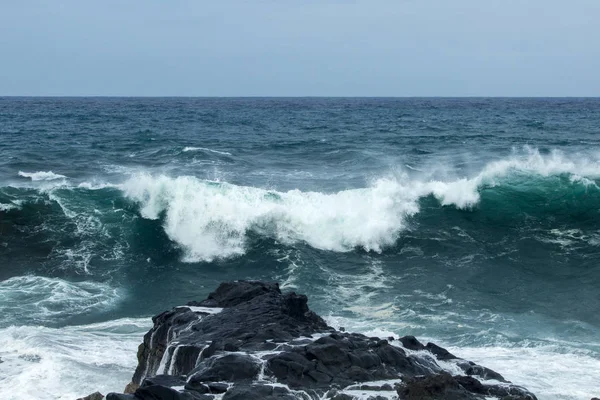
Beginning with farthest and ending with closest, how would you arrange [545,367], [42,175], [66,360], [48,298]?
[42,175]
[48,298]
[66,360]
[545,367]

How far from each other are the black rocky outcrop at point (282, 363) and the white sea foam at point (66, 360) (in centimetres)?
101

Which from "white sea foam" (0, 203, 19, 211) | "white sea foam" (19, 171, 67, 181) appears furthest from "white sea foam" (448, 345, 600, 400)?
"white sea foam" (19, 171, 67, 181)

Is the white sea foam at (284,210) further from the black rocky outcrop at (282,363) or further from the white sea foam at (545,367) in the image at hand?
the black rocky outcrop at (282,363)

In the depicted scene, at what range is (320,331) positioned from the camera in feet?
34.8

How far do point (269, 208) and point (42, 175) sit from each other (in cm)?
899

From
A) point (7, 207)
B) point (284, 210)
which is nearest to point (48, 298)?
point (7, 207)

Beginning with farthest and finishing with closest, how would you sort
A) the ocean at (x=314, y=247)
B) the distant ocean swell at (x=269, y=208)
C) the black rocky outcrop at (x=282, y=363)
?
the distant ocean swell at (x=269, y=208) → the ocean at (x=314, y=247) → the black rocky outcrop at (x=282, y=363)

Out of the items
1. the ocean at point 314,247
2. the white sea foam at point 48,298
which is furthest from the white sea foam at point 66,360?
the white sea foam at point 48,298

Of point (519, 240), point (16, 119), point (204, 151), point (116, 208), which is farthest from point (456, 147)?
point (16, 119)

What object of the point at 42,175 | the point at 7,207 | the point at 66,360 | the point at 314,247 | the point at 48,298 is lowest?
the point at 48,298

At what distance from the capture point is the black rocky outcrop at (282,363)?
8.52 metres

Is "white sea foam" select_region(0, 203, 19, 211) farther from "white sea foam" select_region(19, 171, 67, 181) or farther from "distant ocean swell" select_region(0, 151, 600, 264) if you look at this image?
"white sea foam" select_region(19, 171, 67, 181)

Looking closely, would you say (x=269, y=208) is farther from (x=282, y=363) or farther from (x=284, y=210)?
(x=282, y=363)

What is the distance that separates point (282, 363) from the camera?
912 cm
